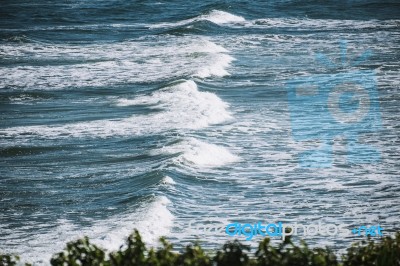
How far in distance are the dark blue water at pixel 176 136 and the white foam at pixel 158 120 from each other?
2.6 inches

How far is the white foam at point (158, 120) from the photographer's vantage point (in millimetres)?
23500

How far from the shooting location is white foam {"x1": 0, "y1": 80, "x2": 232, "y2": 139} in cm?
2350

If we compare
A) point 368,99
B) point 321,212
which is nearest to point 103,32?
point 368,99

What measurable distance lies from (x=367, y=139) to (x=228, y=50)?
58.9 feet

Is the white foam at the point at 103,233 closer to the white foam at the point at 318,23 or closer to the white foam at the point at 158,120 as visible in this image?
the white foam at the point at 158,120

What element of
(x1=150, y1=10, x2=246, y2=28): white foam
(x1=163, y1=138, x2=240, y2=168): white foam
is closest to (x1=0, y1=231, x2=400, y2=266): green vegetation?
(x1=163, y1=138, x2=240, y2=168): white foam

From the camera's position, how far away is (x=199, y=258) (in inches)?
291

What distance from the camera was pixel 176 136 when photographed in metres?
22.8

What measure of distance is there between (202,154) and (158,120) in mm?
4848

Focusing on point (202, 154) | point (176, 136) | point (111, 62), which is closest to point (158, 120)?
point (176, 136)

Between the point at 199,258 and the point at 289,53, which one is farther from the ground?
the point at 199,258

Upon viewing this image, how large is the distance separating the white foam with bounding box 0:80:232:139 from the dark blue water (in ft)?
0.21

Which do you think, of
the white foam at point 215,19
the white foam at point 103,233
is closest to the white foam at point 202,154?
the white foam at point 103,233

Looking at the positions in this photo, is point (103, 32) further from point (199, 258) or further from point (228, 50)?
point (199, 258)
